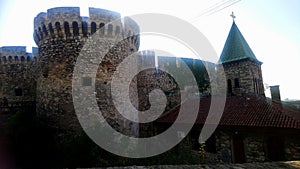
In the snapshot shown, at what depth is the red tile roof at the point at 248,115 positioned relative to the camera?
8730mm

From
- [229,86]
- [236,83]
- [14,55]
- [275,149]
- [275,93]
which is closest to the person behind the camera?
[275,149]

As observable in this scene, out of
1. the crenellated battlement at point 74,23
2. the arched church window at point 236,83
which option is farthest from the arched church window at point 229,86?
the crenellated battlement at point 74,23

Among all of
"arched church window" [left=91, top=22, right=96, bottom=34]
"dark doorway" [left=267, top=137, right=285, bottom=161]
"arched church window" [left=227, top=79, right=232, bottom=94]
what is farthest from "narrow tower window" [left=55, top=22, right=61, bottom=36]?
"arched church window" [left=227, top=79, right=232, bottom=94]

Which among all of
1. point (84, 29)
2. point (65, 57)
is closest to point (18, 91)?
point (65, 57)

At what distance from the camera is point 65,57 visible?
31.9ft

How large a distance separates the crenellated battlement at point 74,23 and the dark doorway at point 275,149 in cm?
868

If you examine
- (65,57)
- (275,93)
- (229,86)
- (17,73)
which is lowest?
(275,93)

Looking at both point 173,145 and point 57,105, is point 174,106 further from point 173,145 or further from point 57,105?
point 57,105

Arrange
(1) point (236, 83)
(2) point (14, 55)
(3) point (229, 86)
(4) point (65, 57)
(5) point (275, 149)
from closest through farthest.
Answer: (5) point (275, 149) → (4) point (65, 57) → (2) point (14, 55) → (1) point (236, 83) → (3) point (229, 86)

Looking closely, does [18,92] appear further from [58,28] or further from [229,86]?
[229,86]

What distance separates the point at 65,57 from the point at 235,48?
14.7m

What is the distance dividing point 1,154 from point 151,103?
30.3 ft

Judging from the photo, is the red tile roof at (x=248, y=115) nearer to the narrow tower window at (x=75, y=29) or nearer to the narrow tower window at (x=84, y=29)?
the narrow tower window at (x=84, y=29)

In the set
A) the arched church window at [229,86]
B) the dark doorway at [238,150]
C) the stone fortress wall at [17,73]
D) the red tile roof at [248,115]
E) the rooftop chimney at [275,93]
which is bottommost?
the dark doorway at [238,150]
